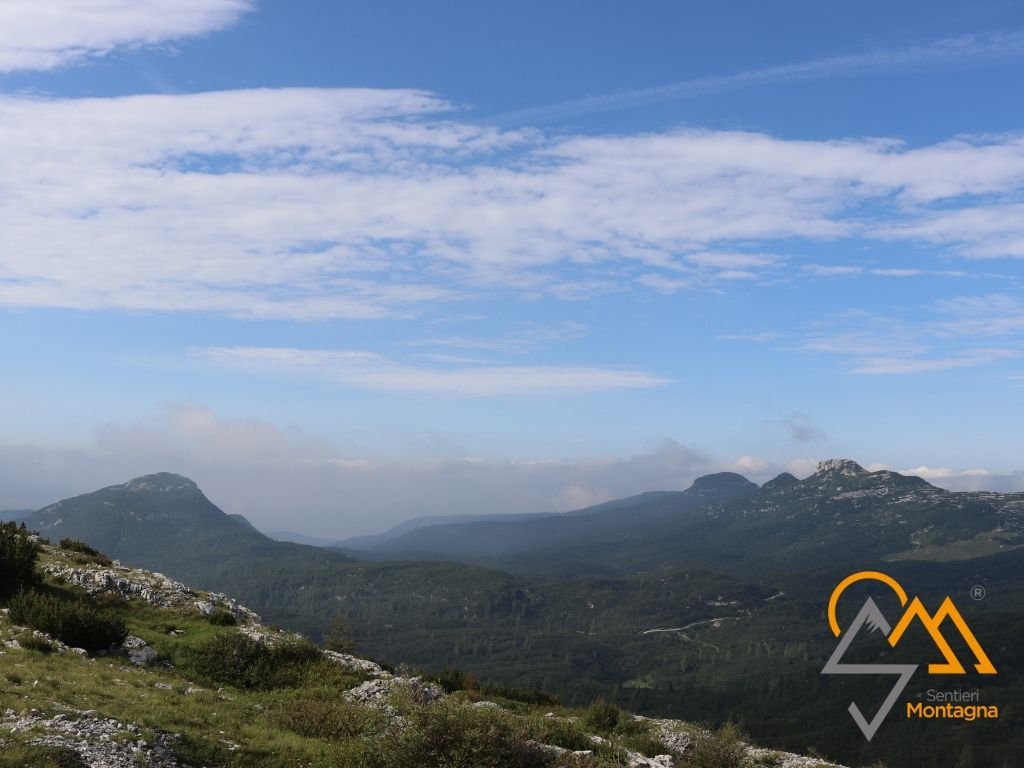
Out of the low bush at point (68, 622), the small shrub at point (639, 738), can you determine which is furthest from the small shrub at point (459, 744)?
the low bush at point (68, 622)

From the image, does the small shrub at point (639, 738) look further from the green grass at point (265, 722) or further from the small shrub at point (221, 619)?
the small shrub at point (221, 619)

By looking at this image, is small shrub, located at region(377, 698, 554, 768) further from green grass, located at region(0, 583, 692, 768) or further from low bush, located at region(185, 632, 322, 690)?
low bush, located at region(185, 632, 322, 690)

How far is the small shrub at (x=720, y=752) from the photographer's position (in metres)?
26.9

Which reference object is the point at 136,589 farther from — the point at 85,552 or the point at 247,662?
the point at 85,552

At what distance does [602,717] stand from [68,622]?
80.8 ft

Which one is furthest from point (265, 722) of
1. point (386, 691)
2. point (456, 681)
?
point (456, 681)

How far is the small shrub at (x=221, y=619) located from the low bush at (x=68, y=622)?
18.0 ft

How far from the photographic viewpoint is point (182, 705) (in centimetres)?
2317

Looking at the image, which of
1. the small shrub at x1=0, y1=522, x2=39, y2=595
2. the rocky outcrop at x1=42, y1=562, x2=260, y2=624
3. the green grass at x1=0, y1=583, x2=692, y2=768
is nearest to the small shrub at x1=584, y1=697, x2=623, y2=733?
the green grass at x1=0, y1=583, x2=692, y2=768

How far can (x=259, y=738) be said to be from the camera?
71.2 feet

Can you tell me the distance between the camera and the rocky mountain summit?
62.5 ft

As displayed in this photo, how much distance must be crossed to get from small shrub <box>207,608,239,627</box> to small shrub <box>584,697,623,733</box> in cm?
1907

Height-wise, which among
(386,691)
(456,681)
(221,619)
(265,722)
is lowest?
(456,681)

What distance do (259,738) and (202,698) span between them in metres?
4.46
